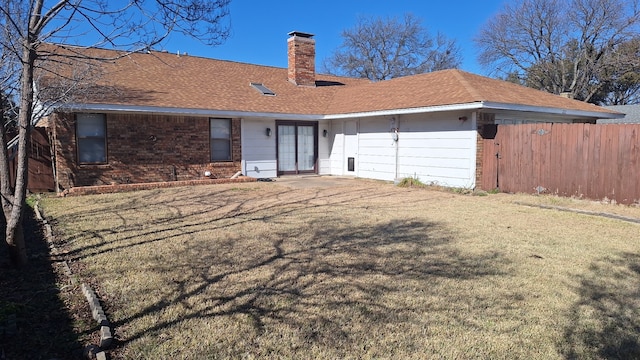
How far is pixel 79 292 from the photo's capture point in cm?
413

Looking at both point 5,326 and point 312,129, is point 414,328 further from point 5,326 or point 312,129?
point 312,129

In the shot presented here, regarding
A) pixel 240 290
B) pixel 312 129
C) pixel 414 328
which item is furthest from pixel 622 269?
pixel 312 129

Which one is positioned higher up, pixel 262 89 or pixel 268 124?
pixel 262 89

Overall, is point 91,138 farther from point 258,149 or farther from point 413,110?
point 413,110

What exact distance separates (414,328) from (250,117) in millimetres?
12059

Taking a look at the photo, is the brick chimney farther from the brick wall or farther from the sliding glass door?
the brick wall

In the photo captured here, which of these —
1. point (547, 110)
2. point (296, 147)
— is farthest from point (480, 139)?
point (296, 147)

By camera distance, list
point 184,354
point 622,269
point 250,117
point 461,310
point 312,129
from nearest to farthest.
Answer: point 184,354 < point 461,310 < point 622,269 < point 250,117 < point 312,129

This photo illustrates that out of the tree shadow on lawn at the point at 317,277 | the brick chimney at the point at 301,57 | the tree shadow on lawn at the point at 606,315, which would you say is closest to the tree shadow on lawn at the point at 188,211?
the tree shadow on lawn at the point at 317,277

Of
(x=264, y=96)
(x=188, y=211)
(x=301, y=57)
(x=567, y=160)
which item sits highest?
(x=301, y=57)

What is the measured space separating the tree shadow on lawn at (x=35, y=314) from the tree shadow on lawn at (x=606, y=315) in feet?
12.5

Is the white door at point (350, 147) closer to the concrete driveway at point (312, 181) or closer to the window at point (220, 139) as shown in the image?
the concrete driveway at point (312, 181)

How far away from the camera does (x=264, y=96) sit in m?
15.9

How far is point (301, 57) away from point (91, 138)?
9.90m
